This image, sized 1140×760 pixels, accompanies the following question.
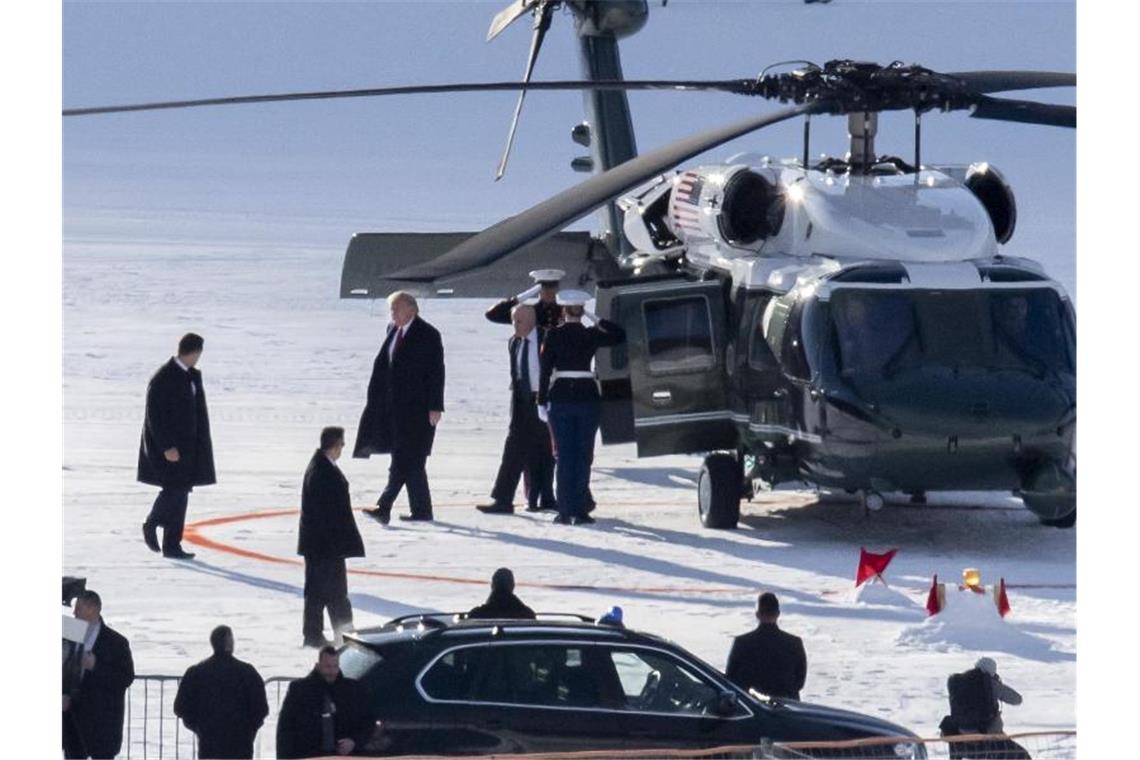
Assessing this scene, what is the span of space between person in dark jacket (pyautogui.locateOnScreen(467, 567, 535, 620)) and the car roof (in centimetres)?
77

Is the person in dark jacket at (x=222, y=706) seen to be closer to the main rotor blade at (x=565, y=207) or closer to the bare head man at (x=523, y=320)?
the main rotor blade at (x=565, y=207)

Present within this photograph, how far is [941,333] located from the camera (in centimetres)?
1628

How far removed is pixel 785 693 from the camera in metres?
Answer: 11.6

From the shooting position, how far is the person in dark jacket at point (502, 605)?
11.9 meters

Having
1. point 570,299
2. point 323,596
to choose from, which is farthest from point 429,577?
point 570,299

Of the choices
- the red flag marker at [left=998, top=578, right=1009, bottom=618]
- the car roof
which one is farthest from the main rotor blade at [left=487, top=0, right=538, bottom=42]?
the car roof

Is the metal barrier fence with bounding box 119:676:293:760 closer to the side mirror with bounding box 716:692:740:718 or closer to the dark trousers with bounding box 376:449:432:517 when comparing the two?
the side mirror with bounding box 716:692:740:718

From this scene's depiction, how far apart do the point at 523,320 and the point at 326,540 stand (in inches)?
179

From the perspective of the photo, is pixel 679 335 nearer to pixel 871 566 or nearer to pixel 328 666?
pixel 871 566

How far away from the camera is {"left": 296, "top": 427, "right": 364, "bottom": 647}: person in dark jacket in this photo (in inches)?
529

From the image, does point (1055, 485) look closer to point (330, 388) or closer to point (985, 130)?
point (330, 388)

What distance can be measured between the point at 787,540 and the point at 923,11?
3590 cm

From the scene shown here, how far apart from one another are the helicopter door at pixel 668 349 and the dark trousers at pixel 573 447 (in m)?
0.39
